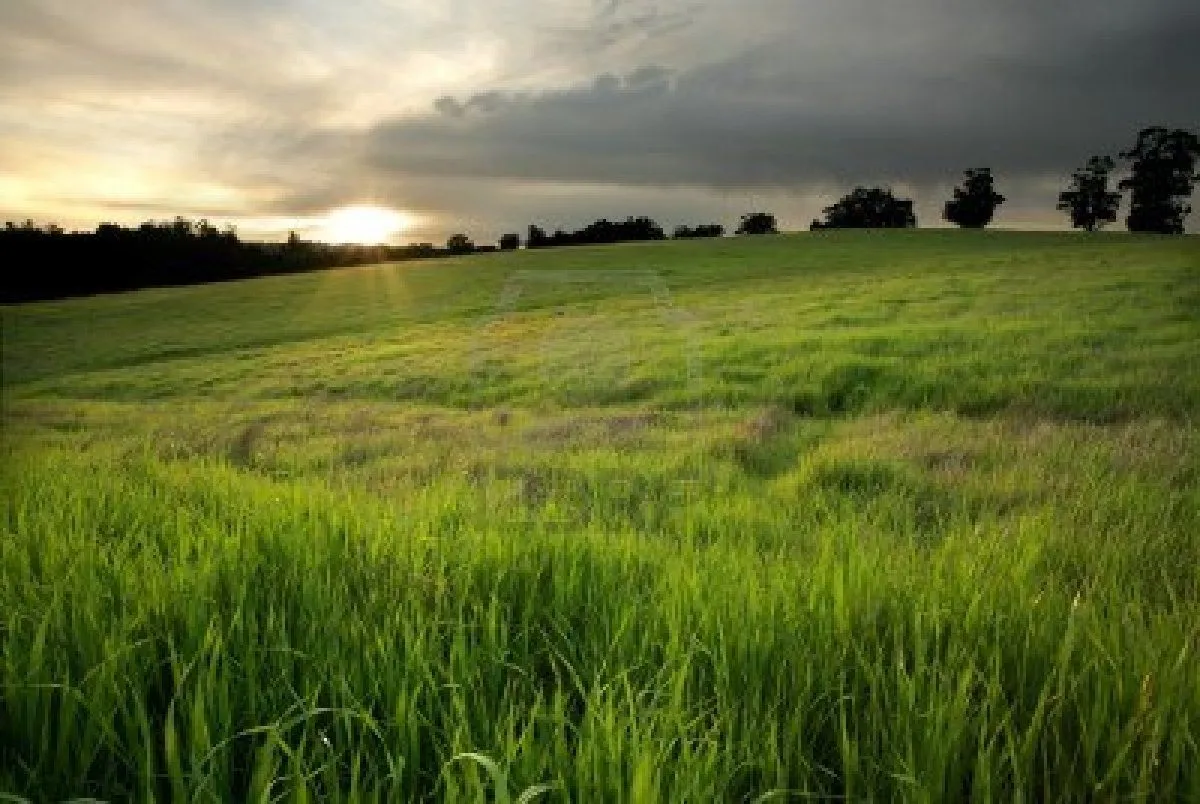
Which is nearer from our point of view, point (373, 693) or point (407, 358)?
point (373, 693)

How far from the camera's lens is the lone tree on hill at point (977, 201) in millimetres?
122062

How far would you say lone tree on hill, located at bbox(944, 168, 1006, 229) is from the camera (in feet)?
400

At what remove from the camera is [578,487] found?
8086 mm

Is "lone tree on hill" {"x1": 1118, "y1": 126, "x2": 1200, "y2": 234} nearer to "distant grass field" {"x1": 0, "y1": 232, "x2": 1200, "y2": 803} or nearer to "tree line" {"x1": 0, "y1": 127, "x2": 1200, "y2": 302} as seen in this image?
"tree line" {"x1": 0, "y1": 127, "x2": 1200, "y2": 302}

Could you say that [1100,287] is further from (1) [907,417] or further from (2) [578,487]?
(2) [578,487]

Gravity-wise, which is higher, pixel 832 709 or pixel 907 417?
pixel 832 709

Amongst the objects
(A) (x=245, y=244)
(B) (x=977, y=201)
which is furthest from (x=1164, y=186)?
(A) (x=245, y=244)

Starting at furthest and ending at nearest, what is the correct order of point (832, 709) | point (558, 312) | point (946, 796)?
point (558, 312) < point (832, 709) < point (946, 796)

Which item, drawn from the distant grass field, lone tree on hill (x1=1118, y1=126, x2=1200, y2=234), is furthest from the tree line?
the distant grass field

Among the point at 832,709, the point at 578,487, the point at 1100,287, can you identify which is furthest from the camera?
the point at 1100,287

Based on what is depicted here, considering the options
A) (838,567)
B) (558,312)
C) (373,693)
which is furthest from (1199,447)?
(558,312)

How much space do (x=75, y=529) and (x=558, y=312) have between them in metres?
38.0

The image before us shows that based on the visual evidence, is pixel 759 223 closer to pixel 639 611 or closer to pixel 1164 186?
pixel 1164 186

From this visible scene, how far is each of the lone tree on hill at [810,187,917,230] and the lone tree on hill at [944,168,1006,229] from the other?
22.9 ft
